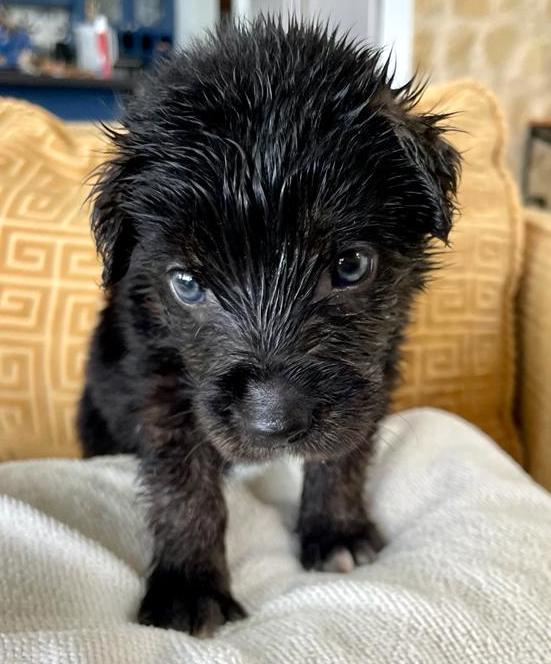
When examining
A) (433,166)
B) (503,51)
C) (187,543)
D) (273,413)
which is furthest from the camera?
(503,51)

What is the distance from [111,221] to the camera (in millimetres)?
1175

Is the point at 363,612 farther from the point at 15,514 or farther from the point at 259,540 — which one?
the point at 15,514

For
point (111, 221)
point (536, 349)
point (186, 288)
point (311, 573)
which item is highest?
point (111, 221)

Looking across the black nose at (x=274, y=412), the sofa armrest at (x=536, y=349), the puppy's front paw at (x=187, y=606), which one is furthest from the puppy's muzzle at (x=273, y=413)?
the sofa armrest at (x=536, y=349)

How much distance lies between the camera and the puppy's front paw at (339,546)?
51.7 inches

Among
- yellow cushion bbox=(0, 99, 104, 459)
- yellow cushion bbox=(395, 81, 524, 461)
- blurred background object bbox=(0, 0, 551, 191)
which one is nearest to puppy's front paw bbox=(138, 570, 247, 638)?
yellow cushion bbox=(0, 99, 104, 459)

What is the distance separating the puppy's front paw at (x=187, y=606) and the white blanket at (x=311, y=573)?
2 cm

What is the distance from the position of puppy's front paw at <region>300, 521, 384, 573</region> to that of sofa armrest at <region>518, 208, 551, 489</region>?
0.57 meters

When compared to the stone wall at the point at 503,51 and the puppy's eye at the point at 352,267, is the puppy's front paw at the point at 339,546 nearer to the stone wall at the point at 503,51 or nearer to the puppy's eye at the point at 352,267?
the puppy's eye at the point at 352,267

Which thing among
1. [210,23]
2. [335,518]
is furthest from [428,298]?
[210,23]

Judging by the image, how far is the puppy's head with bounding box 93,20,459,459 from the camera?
3.31 feet

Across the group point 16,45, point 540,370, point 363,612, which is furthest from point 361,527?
point 16,45

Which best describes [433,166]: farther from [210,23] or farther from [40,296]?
[210,23]

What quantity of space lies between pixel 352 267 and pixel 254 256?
0.17 metres
